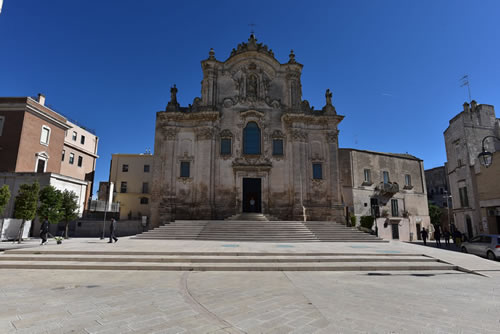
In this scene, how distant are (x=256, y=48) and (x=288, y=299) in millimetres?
26806

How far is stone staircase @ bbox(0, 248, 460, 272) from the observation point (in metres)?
9.59

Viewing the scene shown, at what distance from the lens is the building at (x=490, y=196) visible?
927 inches

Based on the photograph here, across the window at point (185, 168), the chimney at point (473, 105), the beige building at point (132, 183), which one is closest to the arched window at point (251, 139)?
the window at point (185, 168)

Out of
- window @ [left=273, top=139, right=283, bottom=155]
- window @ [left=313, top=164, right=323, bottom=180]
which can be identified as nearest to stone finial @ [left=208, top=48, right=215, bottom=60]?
window @ [left=273, top=139, right=283, bottom=155]

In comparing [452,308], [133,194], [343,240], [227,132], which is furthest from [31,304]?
[133,194]

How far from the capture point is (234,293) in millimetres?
6398

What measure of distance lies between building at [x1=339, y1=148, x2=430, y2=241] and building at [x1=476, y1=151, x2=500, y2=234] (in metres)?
9.06

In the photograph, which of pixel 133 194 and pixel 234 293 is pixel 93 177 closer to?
pixel 133 194

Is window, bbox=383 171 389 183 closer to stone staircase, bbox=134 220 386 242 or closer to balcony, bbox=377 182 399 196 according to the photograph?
balcony, bbox=377 182 399 196

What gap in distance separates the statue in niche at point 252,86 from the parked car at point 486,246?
20.5 meters

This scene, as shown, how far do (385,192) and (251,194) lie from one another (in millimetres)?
18098

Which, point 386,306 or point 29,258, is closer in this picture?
point 386,306

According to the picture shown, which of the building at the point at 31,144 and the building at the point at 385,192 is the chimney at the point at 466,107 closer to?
the building at the point at 385,192

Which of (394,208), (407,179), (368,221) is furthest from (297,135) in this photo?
(407,179)
